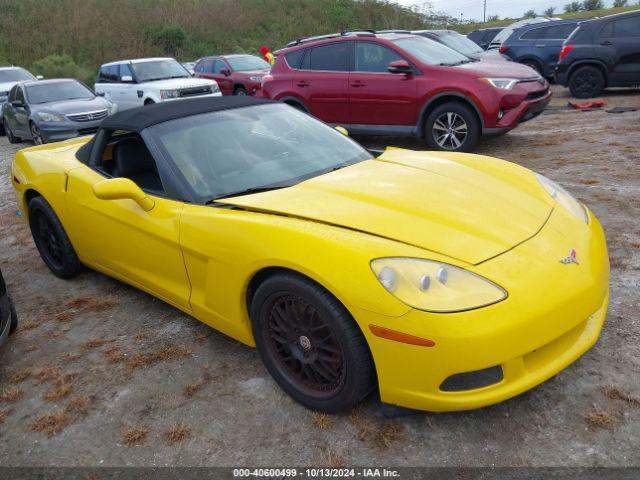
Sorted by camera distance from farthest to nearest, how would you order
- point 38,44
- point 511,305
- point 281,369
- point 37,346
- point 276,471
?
1. point 38,44
2. point 37,346
3. point 281,369
4. point 276,471
5. point 511,305

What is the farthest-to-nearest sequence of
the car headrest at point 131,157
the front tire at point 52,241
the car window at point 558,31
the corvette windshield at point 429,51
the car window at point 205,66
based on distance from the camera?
the car window at point 205,66, the car window at point 558,31, the corvette windshield at point 429,51, the front tire at point 52,241, the car headrest at point 131,157

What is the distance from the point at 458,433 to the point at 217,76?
46.0 feet

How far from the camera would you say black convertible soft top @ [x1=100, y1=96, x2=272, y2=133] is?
3.43 m

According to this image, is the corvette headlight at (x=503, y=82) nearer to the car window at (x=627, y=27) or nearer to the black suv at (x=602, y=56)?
the black suv at (x=602, y=56)

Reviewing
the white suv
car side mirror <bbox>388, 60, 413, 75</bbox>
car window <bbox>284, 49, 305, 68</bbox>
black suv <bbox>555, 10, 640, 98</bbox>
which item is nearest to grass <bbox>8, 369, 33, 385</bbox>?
car side mirror <bbox>388, 60, 413, 75</bbox>

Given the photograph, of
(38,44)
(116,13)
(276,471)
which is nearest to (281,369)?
(276,471)

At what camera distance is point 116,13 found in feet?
105

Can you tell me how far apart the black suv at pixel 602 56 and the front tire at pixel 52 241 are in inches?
437

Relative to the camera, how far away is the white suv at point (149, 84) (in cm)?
1205

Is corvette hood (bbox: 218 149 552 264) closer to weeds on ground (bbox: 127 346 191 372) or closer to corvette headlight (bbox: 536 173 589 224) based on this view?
corvette headlight (bbox: 536 173 589 224)

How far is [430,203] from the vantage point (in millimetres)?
2695

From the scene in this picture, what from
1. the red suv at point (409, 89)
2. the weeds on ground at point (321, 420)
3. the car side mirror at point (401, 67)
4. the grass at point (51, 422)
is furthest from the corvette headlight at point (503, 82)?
the grass at point (51, 422)

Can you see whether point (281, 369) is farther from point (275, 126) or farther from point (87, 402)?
point (275, 126)

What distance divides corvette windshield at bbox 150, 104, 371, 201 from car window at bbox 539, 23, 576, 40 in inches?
528
